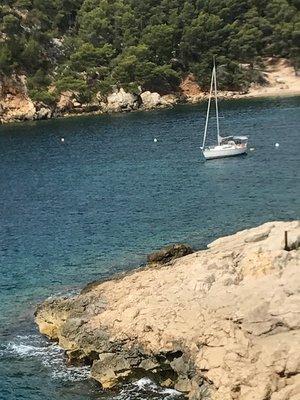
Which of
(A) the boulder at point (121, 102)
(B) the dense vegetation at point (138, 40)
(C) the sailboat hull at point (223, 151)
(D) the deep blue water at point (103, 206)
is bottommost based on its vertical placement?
(D) the deep blue water at point (103, 206)

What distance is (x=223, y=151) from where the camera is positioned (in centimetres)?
8250

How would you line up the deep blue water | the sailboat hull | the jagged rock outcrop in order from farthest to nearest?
1. the jagged rock outcrop
2. the sailboat hull
3. the deep blue water

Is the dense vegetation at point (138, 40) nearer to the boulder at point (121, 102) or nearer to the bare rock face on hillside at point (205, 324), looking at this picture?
the boulder at point (121, 102)

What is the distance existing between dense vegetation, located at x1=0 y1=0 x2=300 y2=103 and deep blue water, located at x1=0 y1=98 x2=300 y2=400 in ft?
125

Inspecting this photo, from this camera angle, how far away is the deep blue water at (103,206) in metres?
33.6

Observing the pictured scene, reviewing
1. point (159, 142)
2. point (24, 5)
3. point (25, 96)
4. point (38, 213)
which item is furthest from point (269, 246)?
point (24, 5)

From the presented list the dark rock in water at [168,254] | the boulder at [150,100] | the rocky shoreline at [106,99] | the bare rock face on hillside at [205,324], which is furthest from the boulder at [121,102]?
the bare rock face on hillside at [205,324]

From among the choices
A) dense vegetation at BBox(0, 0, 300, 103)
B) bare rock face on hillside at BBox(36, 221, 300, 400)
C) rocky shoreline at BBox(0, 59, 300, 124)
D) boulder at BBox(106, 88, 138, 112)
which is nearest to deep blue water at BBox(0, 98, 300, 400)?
bare rock face on hillside at BBox(36, 221, 300, 400)

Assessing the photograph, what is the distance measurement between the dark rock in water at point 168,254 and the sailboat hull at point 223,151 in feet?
131

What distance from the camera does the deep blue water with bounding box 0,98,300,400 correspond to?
33.6 metres

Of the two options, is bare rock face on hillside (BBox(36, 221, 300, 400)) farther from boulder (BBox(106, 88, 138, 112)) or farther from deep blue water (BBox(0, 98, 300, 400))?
boulder (BBox(106, 88, 138, 112))

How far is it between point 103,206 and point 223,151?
1041 inches

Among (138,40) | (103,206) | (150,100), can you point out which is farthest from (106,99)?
(103,206)

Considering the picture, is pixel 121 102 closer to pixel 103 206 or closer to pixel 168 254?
pixel 103 206
